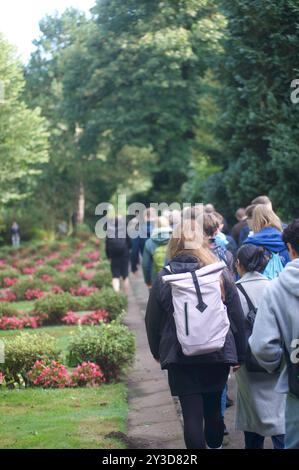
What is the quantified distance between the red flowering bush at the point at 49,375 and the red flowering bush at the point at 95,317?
4617mm

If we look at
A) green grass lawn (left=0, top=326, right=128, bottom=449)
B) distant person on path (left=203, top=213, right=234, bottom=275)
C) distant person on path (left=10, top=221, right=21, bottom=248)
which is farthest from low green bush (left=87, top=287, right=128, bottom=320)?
distant person on path (left=10, top=221, right=21, bottom=248)

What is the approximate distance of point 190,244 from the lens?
19.7 feet

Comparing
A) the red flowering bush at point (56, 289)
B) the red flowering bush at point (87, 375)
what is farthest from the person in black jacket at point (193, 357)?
the red flowering bush at point (56, 289)

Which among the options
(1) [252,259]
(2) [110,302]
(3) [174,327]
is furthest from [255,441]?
(2) [110,302]

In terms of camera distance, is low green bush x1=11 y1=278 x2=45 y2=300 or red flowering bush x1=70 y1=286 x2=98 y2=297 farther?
red flowering bush x1=70 y1=286 x2=98 y2=297

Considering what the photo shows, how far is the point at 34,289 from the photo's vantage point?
66.8ft

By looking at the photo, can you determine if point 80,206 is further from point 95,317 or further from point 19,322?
point 95,317

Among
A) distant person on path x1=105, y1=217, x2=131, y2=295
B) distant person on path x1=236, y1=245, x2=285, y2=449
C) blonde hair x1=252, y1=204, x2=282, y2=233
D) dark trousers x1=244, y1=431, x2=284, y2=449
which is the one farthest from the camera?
distant person on path x1=105, y1=217, x2=131, y2=295

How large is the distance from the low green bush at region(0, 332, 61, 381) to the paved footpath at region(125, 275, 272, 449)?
1107mm

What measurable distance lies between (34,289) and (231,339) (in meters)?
14.8

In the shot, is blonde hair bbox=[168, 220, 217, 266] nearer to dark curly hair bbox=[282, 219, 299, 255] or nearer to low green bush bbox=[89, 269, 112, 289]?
dark curly hair bbox=[282, 219, 299, 255]

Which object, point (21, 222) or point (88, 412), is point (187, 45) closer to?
point (21, 222)

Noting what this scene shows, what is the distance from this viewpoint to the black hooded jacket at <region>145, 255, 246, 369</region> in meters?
5.78

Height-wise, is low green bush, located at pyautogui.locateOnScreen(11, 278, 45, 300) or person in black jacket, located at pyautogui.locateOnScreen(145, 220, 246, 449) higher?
person in black jacket, located at pyautogui.locateOnScreen(145, 220, 246, 449)
